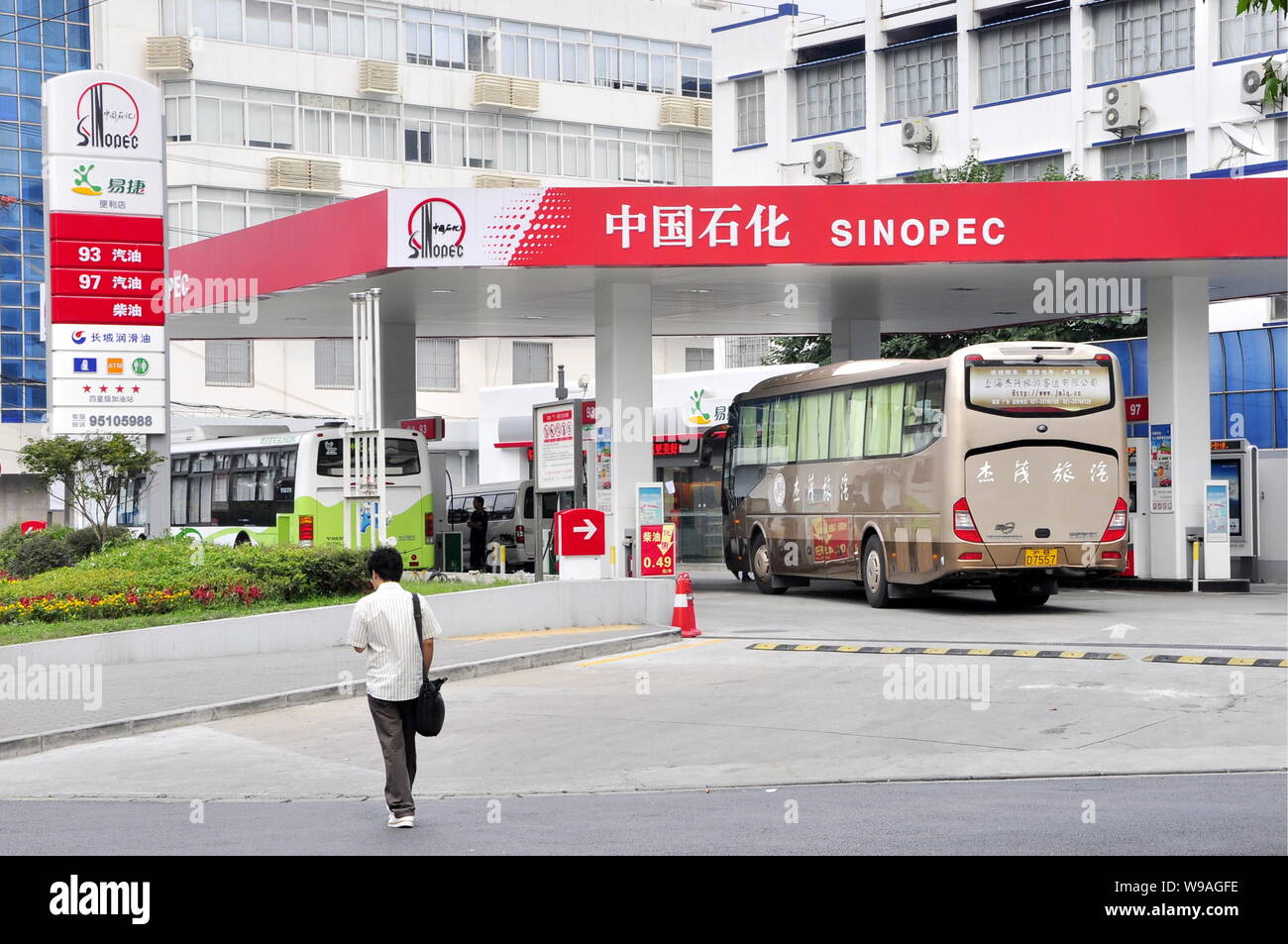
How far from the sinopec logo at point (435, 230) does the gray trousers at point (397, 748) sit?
15008 millimetres

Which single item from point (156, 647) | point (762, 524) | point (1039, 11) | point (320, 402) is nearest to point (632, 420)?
point (762, 524)

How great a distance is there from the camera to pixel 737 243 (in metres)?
24.2

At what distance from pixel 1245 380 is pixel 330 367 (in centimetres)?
3248

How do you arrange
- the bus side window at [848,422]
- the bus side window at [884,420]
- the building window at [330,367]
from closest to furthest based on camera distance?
the bus side window at [884,420] → the bus side window at [848,422] → the building window at [330,367]

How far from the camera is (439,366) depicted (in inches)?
2387

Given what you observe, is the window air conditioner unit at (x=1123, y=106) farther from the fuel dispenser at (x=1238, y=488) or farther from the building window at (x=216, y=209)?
the building window at (x=216, y=209)

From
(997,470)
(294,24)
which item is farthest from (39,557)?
(294,24)

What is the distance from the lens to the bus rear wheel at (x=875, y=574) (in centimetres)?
2344

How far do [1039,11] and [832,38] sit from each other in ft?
24.4

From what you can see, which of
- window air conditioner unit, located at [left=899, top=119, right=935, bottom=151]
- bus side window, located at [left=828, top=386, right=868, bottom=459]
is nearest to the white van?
bus side window, located at [left=828, top=386, right=868, bottom=459]

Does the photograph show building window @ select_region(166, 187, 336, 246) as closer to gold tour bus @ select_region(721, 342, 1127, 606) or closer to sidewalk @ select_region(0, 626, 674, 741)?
gold tour bus @ select_region(721, 342, 1127, 606)

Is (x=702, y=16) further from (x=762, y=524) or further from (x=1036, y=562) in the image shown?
(x=1036, y=562)

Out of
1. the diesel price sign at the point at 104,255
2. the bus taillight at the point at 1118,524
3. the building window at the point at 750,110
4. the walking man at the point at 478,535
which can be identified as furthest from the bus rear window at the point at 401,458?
the building window at the point at 750,110
